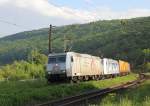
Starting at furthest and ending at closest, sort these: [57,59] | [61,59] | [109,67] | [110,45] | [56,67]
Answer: [110,45] → [109,67] → [57,59] → [61,59] → [56,67]

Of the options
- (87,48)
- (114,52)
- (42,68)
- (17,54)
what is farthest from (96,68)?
(17,54)

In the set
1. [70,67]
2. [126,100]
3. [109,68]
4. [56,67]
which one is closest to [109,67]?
[109,68]

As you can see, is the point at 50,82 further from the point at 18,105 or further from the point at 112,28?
the point at 112,28

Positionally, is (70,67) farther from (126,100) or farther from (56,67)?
(126,100)

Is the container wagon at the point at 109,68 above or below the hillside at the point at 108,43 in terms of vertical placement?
below

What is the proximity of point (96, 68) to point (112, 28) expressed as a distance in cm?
13311

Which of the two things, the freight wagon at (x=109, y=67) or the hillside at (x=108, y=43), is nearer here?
the freight wagon at (x=109, y=67)

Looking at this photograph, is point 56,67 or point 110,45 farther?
point 110,45

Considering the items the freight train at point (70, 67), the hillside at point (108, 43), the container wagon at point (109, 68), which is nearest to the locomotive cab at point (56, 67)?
the freight train at point (70, 67)

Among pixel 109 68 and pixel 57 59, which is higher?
pixel 57 59

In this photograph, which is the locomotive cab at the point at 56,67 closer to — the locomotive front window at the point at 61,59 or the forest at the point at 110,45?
the locomotive front window at the point at 61,59

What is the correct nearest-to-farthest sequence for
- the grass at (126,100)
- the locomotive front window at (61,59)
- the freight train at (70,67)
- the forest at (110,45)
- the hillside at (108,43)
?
1. the grass at (126,100)
2. the freight train at (70,67)
3. the locomotive front window at (61,59)
4. the forest at (110,45)
5. the hillside at (108,43)

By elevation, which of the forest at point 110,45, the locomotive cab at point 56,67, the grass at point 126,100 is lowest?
the grass at point 126,100

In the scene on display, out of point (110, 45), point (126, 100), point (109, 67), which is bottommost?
point (126, 100)
